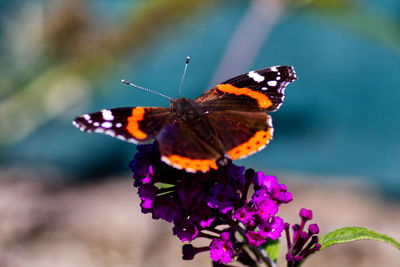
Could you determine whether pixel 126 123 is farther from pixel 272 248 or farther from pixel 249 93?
pixel 272 248

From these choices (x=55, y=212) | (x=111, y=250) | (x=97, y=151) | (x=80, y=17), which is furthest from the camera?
(x=80, y=17)

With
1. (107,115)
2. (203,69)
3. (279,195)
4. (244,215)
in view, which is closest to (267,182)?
(279,195)

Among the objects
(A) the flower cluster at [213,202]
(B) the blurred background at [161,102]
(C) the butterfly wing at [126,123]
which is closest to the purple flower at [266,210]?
(A) the flower cluster at [213,202]

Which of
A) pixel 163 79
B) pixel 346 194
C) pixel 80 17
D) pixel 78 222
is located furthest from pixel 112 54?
pixel 346 194

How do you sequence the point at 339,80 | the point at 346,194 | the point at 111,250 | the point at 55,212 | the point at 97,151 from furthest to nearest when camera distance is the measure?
the point at 97,151 → the point at 339,80 → the point at 346,194 → the point at 55,212 → the point at 111,250

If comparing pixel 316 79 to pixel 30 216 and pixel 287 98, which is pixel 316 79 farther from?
pixel 30 216

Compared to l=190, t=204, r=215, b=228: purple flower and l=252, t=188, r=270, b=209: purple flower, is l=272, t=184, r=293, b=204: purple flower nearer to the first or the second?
l=252, t=188, r=270, b=209: purple flower

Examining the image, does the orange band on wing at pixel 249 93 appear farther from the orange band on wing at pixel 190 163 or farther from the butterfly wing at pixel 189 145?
the orange band on wing at pixel 190 163
